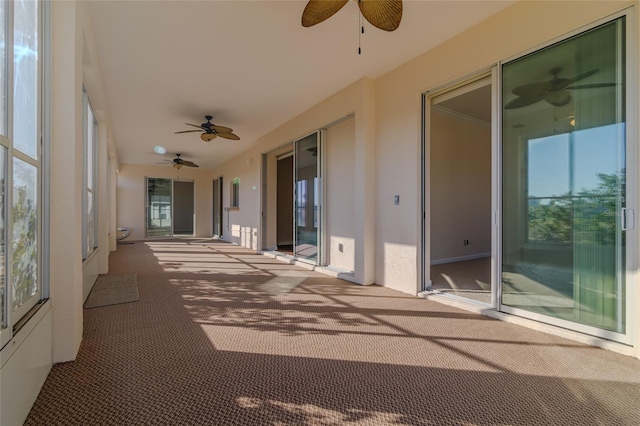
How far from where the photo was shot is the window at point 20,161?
4.61 ft

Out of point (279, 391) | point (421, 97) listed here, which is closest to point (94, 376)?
point (279, 391)

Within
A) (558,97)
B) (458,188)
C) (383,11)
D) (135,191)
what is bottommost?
(458,188)

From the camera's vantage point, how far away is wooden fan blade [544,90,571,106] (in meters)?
2.48

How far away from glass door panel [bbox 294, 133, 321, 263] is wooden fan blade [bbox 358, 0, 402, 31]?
306 centimetres

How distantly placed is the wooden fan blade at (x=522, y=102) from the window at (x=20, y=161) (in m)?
3.47

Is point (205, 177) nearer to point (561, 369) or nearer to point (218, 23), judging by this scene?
point (218, 23)

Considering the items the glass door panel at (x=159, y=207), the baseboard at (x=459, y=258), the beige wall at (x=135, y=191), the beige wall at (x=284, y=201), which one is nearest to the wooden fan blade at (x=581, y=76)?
the baseboard at (x=459, y=258)

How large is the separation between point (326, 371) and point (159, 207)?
11534 millimetres

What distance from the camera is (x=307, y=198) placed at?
19.2 feet

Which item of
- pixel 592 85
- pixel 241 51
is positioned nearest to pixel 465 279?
pixel 592 85

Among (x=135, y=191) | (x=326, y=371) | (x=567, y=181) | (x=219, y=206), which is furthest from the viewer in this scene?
(x=219, y=206)

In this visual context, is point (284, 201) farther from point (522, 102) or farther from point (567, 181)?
point (567, 181)

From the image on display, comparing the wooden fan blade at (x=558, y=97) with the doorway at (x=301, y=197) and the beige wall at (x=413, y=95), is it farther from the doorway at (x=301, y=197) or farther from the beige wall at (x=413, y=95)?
the doorway at (x=301, y=197)

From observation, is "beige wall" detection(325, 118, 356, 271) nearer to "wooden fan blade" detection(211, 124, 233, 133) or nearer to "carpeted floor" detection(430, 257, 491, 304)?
"carpeted floor" detection(430, 257, 491, 304)
